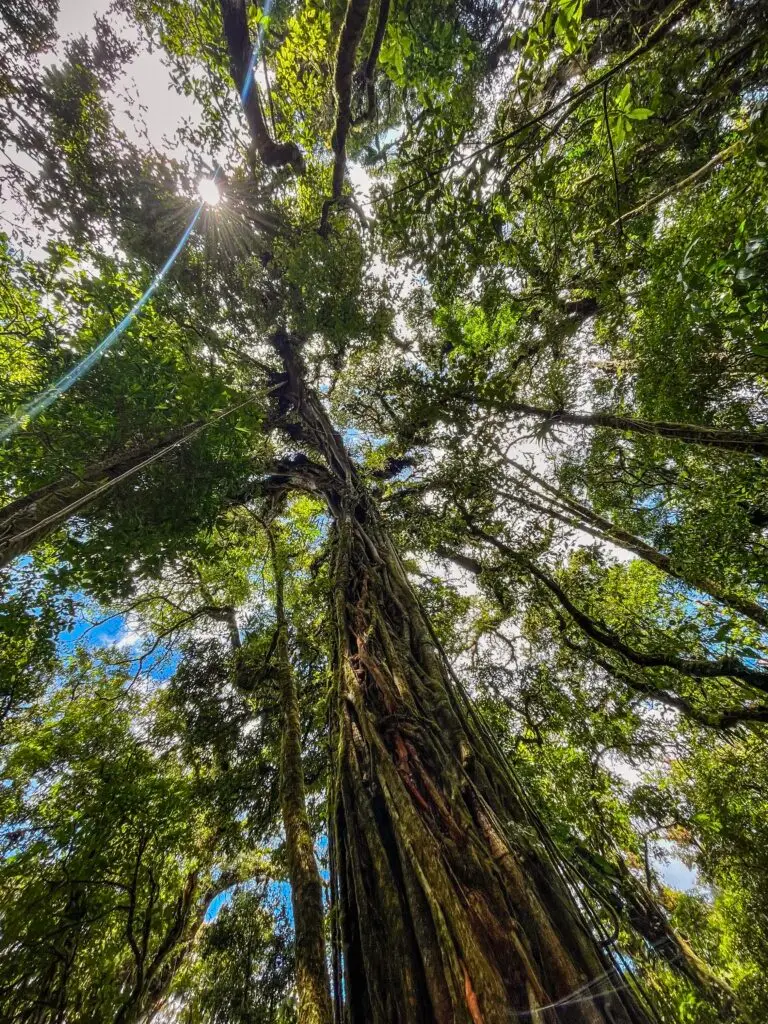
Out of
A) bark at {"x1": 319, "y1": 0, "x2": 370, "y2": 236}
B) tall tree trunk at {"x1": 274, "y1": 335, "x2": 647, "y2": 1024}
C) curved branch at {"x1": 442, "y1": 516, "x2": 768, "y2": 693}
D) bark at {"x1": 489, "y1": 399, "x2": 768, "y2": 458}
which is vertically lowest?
tall tree trunk at {"x1": 274, "y1": 335, "x2": 647, "y2": 1024}

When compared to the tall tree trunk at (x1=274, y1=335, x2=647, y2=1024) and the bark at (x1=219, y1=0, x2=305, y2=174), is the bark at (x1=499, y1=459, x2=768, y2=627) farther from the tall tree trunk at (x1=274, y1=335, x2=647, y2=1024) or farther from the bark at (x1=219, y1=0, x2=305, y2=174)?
the bark at (x1=219, y1=0, x2=305, y2=174)

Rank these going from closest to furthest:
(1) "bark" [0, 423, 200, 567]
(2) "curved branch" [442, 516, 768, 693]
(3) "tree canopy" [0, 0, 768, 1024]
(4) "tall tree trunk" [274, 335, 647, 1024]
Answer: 1. (4) "tall tree trunk" [274, 335, 647, 1024]
2. (3) "tree canopy" [0, 0, 768, 1024]
3. (1) "bark" [0, 423, 200, 567]
4. (2) "curved branch" [442, 516, 768, 693]

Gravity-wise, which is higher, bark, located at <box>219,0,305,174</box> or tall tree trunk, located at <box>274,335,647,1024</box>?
bark, located at <box>219,0,305,174</box>

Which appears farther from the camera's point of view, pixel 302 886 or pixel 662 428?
pixel 662 428

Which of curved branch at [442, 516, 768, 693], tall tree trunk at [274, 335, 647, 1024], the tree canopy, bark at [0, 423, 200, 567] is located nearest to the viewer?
tall tree trunk at [274, 335, 647, 1024]

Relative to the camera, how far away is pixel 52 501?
2.38 metres

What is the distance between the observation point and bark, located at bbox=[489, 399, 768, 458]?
2.62 metres

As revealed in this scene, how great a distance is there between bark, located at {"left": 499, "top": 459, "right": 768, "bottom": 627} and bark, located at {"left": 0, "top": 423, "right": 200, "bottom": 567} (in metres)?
3.46

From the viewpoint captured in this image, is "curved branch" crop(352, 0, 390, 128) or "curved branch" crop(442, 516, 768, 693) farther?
"curved branch" crop(442, 516, 768, 693)

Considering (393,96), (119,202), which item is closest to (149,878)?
(119,202)

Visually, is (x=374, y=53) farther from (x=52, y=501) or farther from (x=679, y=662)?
(x=679, y=662)

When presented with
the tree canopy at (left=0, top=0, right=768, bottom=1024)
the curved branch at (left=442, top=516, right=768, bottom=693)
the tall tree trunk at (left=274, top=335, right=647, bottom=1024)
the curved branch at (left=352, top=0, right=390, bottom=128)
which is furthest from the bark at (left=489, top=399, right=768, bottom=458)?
the tall tree trunk at (left=274, top=335, right=647, bottom=1024)

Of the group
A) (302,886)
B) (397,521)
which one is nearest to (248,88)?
(397,521)

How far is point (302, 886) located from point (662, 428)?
3966 millimetres
